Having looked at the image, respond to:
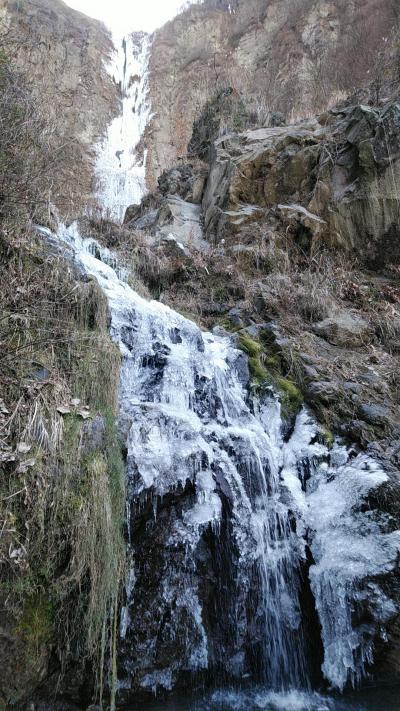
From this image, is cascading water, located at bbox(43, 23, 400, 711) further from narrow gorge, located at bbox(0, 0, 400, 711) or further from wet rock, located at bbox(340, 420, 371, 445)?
wet rock, located at bbox(340, 420, 371, 445)

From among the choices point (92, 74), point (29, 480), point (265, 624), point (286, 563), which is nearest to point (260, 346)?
point (286, 563)

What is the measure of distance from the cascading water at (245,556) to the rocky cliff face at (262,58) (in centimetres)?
1119

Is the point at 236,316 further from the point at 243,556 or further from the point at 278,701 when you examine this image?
the point at 278,701

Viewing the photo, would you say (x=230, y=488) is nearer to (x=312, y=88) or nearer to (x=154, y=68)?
(x=312, y=88)

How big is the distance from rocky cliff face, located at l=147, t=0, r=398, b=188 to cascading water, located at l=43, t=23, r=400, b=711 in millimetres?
11191

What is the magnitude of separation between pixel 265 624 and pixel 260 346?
3513 mm

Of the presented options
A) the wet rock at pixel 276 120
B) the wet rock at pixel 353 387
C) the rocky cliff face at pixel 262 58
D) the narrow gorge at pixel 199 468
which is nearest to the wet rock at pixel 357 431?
the narrow gorge at pixel 199 468

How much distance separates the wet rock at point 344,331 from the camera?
7.24m

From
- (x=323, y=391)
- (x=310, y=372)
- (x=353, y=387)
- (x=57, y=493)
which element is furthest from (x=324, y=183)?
(x=57, y=493)

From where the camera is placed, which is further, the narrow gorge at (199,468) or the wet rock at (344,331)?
the wet rock at (344,331)

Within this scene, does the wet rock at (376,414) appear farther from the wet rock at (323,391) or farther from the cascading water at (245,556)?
the cascading water at (245,556)

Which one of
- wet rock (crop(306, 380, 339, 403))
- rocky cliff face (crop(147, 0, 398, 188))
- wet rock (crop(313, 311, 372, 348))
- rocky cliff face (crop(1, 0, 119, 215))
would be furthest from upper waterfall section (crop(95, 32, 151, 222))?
wet rock (crop(306, 380, 339, 403))

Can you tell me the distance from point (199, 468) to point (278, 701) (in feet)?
6.38

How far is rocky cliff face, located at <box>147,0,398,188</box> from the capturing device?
16.1 m
